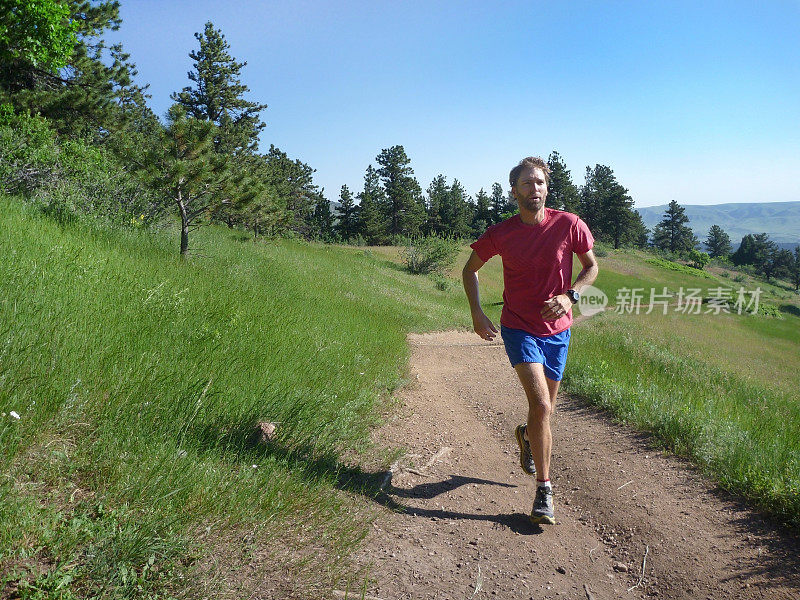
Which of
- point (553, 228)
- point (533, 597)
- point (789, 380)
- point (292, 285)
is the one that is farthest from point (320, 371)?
point (789, 380)

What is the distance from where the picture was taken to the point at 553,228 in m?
3.90

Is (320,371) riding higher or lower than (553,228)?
lower

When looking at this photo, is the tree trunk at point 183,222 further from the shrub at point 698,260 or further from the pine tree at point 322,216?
the shrub at point 698,260

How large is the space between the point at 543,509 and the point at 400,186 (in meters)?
72.1

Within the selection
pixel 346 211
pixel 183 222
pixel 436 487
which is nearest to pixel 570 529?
pixel 436 487

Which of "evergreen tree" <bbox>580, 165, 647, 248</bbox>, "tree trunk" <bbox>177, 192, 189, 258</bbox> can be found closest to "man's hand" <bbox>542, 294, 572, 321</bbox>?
"tree trunk" <bbox>177, 192, 189, 258</bbox>

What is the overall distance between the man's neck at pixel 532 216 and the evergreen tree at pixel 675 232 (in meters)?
129

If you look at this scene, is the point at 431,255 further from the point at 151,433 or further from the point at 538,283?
the point at 151,433

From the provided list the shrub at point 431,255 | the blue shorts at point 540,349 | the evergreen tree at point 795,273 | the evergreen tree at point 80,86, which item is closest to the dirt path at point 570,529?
the blue shorts at point 540,349

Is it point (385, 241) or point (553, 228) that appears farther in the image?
point (385, 241)

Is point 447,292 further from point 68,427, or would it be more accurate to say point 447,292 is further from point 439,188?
point 439,188

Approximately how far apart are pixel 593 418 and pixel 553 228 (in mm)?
2994

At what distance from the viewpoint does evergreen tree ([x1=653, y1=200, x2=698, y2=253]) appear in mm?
118875

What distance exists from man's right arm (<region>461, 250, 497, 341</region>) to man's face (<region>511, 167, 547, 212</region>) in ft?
1.83
